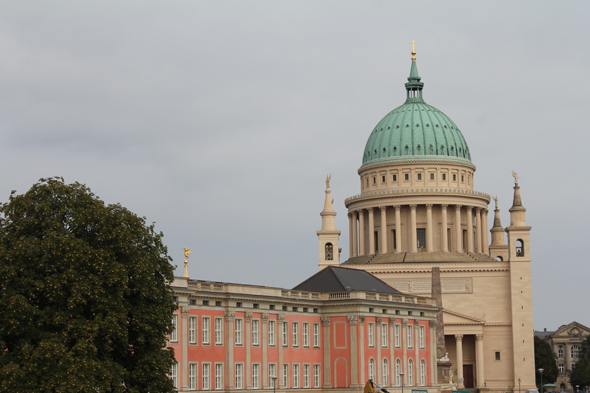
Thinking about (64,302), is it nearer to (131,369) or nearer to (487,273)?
(131,369)

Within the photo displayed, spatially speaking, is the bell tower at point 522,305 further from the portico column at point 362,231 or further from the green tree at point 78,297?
the green tree at point 78,297

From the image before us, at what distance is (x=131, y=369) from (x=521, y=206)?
105 meters

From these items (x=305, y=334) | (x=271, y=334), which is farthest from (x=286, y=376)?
(x=305, y=334)

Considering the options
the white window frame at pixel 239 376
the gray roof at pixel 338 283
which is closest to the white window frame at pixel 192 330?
the white window frame at pixel 239 376

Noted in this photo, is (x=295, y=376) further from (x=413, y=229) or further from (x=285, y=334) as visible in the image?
(x=413, y=229)

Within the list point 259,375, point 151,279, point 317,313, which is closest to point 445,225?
point 317,313

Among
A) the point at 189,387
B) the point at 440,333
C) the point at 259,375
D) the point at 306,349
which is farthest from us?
the point at 440,333

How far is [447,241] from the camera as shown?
173000 mm

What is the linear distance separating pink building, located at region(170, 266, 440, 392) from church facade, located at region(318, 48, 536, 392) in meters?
27.5

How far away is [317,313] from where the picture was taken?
12131 cm

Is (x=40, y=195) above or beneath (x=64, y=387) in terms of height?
above

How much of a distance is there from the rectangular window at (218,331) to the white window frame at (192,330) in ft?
11.1

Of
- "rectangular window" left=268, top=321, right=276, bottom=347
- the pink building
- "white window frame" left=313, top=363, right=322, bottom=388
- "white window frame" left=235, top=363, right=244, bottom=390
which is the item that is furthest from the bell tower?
"white window frame" left=235, top=363, right=244, bottom=390

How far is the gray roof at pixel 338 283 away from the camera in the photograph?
411ft
